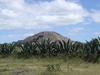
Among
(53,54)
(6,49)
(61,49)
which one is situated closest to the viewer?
(61,49)

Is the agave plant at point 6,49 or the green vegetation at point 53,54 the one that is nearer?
the green vegetation at point 53,54

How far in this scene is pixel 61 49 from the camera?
68.2 ft

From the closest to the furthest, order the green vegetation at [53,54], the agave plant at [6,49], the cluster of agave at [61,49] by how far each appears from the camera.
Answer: the green vegetation at [53,54] < the cluster of agave at [61,49] < the agave plant at [6,49]

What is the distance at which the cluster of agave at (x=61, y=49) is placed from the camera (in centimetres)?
1870

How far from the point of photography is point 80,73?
11922mm

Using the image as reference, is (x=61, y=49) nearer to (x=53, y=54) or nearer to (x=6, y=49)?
(x=53, y=54)

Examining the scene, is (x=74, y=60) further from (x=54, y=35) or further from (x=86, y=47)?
(x=54, y=35)

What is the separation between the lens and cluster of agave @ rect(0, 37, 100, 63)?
18.7 metres

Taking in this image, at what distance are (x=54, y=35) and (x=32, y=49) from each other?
88.2 feet

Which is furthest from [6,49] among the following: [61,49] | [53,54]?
[61,49]

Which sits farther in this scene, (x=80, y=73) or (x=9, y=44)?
(x=9, y=44)

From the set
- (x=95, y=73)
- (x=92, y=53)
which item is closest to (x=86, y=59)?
(x=92, y=53)

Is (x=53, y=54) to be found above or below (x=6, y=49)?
below

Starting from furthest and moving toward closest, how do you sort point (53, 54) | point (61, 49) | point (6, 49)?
point (6, 49)
point (53, 54)
point (61, 49)
